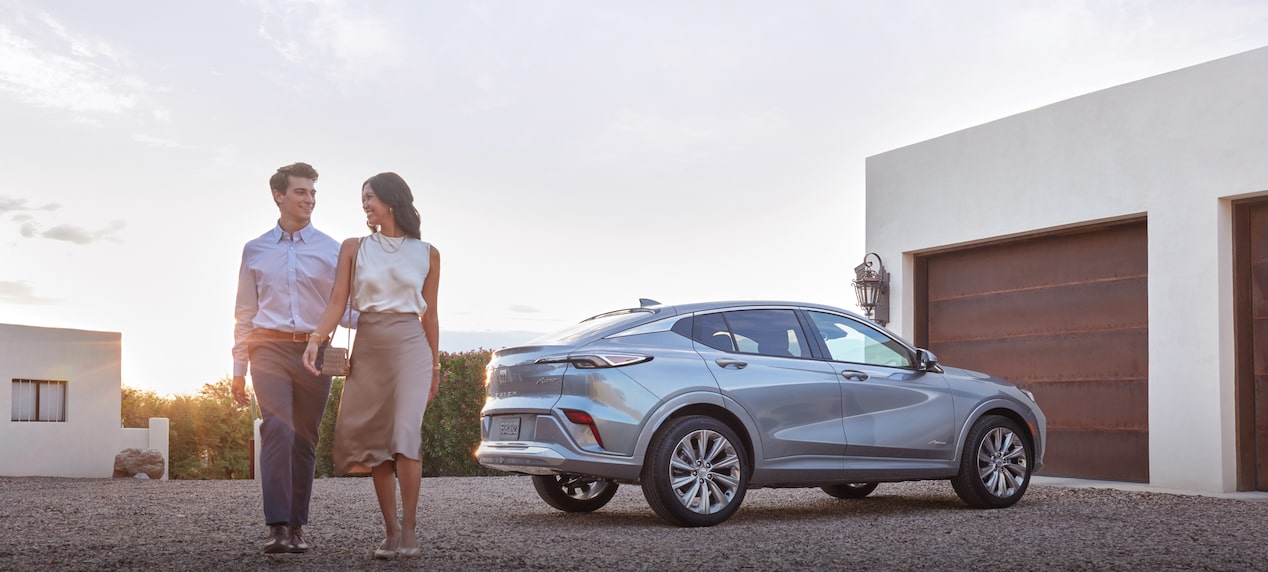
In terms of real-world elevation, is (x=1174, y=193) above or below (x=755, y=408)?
above

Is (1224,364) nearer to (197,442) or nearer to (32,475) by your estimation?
(32,475)

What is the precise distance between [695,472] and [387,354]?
2560 mm

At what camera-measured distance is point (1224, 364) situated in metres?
10.4

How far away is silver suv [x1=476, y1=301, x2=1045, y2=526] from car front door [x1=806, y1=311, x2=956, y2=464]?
1 centimetres

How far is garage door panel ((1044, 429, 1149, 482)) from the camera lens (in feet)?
37.0

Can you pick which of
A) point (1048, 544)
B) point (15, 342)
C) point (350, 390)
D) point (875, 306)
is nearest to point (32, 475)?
Result: point (15, 342)

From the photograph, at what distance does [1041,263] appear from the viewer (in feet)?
40.2

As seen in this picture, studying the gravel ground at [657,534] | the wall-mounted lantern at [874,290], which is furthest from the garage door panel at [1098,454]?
the wall-mounted lantern at [874,290]

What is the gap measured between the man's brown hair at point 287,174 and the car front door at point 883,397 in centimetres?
376

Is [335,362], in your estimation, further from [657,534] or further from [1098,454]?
[1098,454]

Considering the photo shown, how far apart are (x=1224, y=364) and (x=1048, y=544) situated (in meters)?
4.83

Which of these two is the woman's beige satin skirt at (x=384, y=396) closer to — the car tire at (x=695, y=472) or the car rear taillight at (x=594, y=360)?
the car rear taillight at (x=594, y=360)

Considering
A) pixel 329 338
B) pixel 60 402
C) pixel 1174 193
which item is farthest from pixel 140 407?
pixel 329 338

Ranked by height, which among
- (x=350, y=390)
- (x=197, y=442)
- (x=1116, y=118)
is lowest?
(x=197, y=442)
